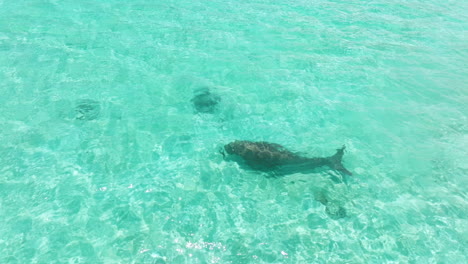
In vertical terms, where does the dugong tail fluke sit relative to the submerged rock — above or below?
above

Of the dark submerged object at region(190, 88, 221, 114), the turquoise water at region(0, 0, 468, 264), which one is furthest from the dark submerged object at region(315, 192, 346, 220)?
the dark submerged object at region(190, 88, 221, 114)

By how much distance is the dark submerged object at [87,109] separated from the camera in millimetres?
15375

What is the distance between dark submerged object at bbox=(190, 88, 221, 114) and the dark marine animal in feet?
10.6

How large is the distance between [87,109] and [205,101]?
5410mm

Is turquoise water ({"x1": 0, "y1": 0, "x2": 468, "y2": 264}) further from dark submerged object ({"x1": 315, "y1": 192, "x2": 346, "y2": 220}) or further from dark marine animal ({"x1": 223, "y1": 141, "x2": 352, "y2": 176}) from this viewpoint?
dark marine animal ({"x1": 223, "y1": 141, "x2": 352, "y2": 176})

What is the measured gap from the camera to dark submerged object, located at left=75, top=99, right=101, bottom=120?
15375 millimetres

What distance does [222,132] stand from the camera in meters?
15.0

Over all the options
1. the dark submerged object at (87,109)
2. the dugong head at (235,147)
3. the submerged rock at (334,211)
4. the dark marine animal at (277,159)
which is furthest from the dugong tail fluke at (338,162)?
the dark submerged object at (87,109)

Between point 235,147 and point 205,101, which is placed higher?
point 235,147

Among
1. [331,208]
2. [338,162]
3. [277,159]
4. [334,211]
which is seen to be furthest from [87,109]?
[334,211]

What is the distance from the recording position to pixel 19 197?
11.9 meters

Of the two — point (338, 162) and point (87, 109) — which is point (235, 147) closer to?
point (338, 162)

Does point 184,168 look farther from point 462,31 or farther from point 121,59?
point 462,31

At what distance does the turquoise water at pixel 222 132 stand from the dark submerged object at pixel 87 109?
A: 8 cm
